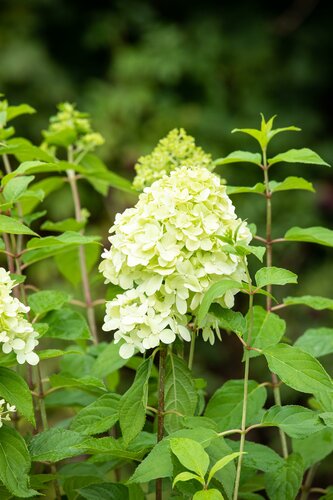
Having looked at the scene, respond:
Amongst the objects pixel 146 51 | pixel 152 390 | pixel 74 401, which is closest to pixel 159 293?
pixel 152 390

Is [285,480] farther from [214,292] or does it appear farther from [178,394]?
[214,292]

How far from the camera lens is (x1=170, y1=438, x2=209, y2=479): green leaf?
1.00 meters

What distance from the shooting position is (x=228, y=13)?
199 inches

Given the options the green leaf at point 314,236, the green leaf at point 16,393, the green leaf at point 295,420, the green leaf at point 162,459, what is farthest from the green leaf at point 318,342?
the green leaf at point 16,393

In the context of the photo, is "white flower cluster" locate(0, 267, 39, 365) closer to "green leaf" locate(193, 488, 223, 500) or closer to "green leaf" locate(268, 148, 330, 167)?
"green leaf" locate(193, 488, 223, 500)

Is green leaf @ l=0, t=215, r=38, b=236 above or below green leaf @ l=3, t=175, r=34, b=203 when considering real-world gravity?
below

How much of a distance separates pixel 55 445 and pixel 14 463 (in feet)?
0.26

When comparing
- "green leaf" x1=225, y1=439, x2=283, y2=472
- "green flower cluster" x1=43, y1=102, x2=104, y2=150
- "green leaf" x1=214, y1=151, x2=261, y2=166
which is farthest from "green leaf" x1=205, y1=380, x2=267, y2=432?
"green flower cluster" x1=43, y1=102, x2=104, y2=150

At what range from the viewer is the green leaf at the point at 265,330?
Answer: 1252mm

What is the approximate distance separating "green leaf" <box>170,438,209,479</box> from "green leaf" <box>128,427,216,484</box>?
0.04m

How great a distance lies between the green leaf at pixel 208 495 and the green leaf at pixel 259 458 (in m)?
0.25

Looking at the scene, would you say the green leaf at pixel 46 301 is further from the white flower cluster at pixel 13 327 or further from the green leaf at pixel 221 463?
the green leaf at pixel 221 463

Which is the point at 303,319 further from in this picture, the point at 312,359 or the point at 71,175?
the point at 312,359

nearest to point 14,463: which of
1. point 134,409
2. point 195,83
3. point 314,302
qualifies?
point 134,409
